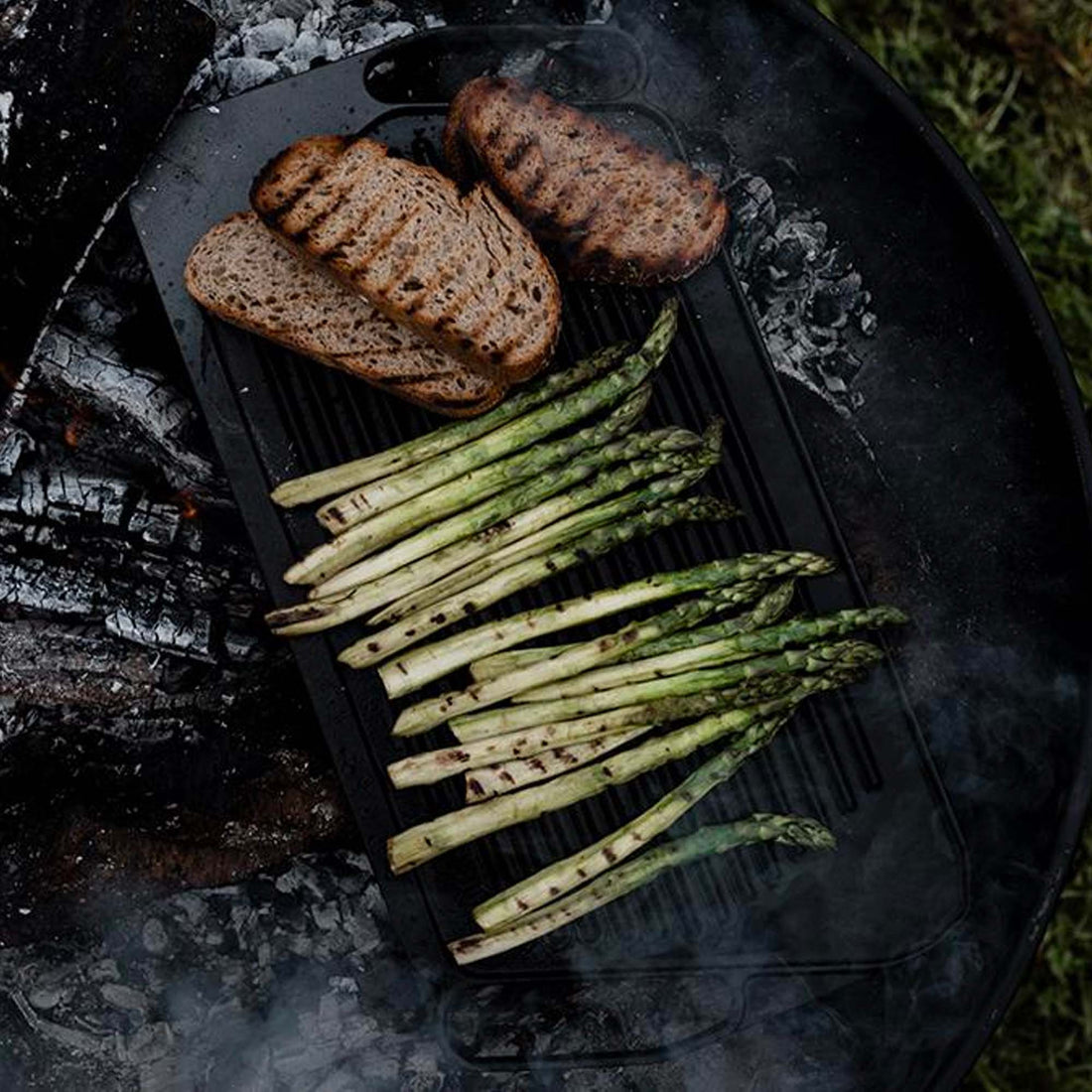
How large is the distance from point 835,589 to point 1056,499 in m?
0.83

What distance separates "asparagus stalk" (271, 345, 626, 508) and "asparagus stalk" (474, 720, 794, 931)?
4.32 ft

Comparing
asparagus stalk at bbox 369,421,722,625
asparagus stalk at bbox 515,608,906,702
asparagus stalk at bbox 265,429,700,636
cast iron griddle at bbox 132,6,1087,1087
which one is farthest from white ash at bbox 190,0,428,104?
asparagus stalk at bbox 515,608,906,702

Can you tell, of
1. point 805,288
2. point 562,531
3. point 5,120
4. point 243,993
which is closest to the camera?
point 5,120

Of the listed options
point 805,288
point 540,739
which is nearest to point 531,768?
point 540,739

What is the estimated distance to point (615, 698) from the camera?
409cm

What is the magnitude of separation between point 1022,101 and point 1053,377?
209 cm

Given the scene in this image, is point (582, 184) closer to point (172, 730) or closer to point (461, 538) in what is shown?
point (461, 538)

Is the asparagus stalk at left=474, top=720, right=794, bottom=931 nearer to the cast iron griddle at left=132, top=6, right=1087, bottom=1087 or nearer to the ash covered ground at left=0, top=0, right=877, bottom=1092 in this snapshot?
the cast iron griddle at left=132, top=6, right=1087, bottom=1087

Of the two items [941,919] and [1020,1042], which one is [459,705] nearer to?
[941,919]

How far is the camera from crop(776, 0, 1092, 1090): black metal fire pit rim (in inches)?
158

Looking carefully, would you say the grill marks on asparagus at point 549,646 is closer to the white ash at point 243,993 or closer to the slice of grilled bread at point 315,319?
the slice of grilled bread at point 315,319

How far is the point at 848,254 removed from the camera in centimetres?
463

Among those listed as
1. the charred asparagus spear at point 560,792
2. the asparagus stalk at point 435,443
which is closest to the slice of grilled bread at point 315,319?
the asparagus stalk at point 435,443

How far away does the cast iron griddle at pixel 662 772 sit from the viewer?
13.6 ft
